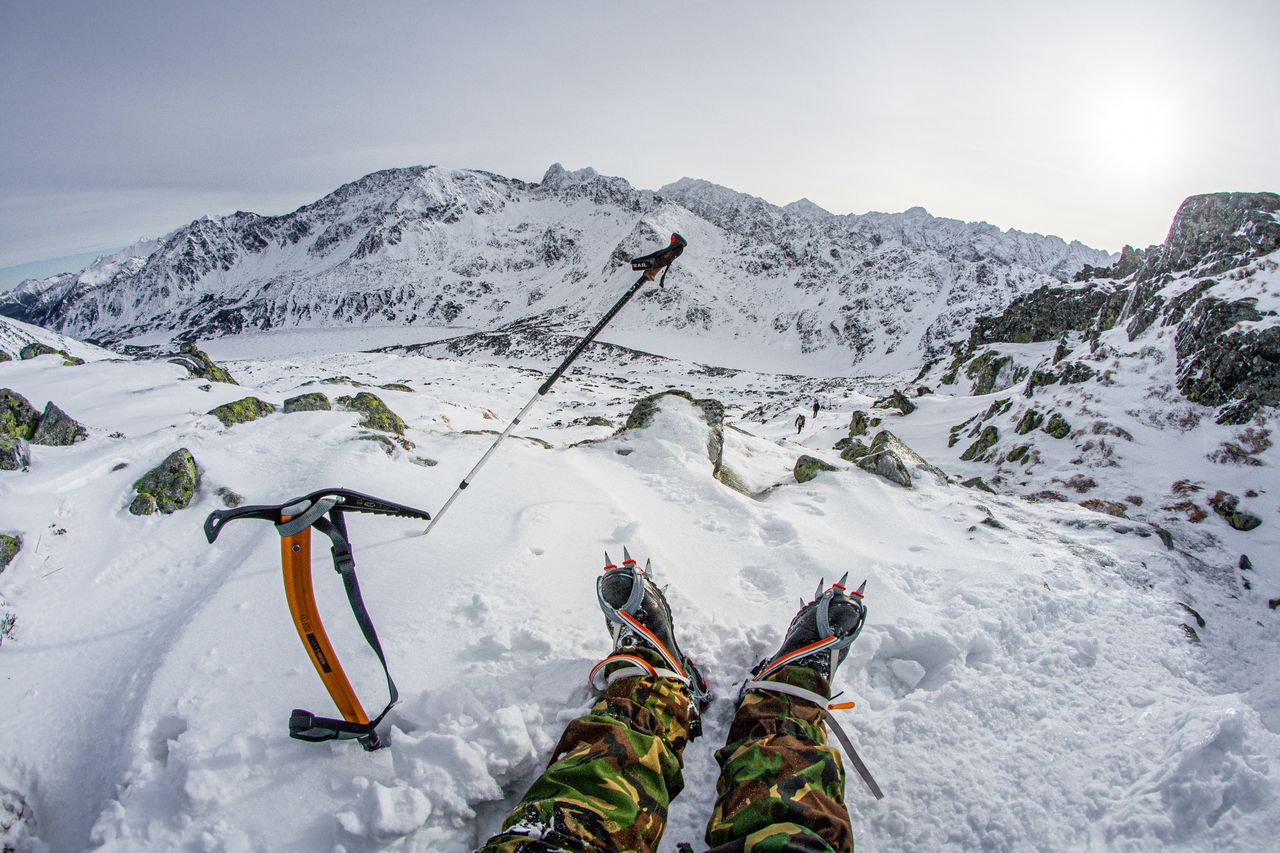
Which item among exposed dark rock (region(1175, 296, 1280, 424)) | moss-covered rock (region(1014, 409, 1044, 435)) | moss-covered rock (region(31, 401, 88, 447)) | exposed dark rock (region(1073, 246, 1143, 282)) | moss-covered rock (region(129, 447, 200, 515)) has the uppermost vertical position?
exposed dark rock (region(1073, 246, 1143, 282))

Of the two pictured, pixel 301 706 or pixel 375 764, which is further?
pixel 301 706

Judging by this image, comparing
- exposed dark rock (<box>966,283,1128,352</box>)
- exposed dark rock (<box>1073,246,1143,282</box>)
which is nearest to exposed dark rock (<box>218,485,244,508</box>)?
exposed dark rock (<box>966,283,1128,352</box>)

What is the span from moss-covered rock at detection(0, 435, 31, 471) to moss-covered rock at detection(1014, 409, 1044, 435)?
23818 mm

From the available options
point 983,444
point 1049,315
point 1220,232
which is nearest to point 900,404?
point 983,444

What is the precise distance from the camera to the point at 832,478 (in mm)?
8859

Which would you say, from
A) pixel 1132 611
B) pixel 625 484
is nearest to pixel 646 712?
pixel 625 484

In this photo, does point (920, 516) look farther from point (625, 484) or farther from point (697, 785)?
point (697, 785)

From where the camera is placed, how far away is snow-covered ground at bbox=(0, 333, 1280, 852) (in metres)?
2.77

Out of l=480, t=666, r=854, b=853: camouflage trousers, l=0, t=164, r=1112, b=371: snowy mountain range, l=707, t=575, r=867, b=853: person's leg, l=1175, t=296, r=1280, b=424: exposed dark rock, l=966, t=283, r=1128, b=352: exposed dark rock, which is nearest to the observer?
l=480, t=666, r=854, b=853: camouflage trousers

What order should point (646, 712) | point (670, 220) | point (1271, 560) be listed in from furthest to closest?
point (670, 220) < point (1271, 560) < point (646, 712)

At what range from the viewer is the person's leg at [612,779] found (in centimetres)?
237

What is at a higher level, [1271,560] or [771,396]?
[1271,560]

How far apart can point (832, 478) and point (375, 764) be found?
785cm

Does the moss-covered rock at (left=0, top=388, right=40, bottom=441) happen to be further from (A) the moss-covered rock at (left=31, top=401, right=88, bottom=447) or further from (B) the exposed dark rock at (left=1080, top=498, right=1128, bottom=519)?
(B) the exposed dark rock at (left=1080, top=498, right=1128, bottom=519)
